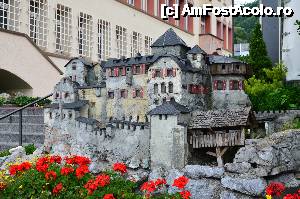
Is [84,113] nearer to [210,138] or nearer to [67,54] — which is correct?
[210,138]

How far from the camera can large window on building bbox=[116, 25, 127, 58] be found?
133 ft

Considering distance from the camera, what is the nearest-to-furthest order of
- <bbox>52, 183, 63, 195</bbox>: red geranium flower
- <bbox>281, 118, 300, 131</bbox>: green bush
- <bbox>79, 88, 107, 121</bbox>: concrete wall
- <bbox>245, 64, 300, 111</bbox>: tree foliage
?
<bbox>52, 183, 63, 195</bbox>: red geranium flower → <bbox>79, 88, 107, 121</bbox>: concrete wall → <bbox>281, 118, 300, 131</bbox>: green bush → <bbox>245, 64, 300, 111</bbox>: tree foliage

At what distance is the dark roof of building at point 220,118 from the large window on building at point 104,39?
22810 mm

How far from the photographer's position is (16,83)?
32.9 m

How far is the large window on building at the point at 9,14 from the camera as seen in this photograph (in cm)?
3077

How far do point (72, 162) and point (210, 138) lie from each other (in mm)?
6701

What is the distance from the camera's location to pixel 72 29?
3597cm

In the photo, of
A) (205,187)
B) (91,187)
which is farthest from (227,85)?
(91,187)

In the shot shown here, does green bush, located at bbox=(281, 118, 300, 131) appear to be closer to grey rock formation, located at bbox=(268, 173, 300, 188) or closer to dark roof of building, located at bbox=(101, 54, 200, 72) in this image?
grey rock formation, located at bbox=(268, 173, 300, 188)

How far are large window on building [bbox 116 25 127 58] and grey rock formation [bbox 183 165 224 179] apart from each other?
2514cm

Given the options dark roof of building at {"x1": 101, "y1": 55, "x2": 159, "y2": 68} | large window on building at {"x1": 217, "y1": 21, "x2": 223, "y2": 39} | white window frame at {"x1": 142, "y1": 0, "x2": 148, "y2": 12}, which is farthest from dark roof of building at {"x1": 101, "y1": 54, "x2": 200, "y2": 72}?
large window on building at {"x1": 217, "y1": 21, "x2": 223, "y2": 39}

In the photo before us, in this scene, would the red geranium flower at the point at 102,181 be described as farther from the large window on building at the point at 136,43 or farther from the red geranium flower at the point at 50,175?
the large window on building at the point at 136,43

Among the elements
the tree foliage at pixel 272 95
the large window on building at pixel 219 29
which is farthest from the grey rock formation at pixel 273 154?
the large window on building at pixel 219 29

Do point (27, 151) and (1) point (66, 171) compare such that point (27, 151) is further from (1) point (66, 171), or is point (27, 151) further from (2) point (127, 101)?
(1) point (66, 171)
